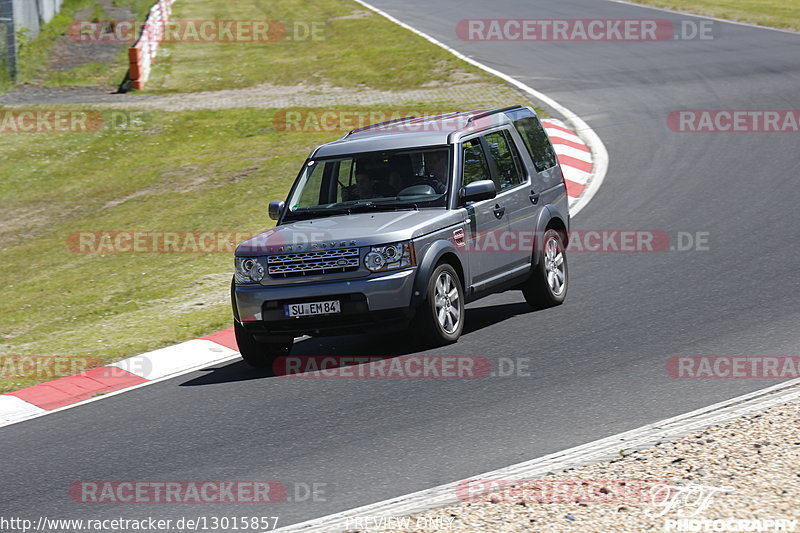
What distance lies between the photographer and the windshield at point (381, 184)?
1055 cm

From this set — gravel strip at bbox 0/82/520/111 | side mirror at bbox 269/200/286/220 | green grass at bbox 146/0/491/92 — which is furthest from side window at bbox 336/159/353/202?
green grass at bbox 146/0/491/92

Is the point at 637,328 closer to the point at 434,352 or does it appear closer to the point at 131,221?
the point at 434,352

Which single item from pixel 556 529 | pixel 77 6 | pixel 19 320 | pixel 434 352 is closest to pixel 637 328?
pixel 434 352

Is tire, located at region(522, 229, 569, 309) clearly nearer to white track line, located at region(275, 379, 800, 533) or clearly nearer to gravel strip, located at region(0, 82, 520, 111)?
white track line, located at region(275, 379, 800, 533)

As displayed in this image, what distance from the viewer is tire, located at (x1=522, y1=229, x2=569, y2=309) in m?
11.4

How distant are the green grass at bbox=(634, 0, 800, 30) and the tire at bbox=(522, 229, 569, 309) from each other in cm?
2414

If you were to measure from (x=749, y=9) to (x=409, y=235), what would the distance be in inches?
1266

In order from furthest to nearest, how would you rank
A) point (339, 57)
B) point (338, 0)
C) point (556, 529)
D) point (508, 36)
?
point (338, 0) → point (508, 36) → point (339, 57) → point (556, 529)

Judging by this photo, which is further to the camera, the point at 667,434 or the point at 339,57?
the point at 339,57

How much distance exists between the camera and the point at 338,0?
50.0 m

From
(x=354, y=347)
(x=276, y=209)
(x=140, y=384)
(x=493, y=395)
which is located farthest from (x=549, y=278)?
(x=140, y=384)

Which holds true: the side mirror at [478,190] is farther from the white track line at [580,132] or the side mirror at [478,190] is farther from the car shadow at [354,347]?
the white track line at [580,132]

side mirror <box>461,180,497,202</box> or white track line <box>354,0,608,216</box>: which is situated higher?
side mirror <box>461,180,497,202</box>

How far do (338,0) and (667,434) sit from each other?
1770 inches
